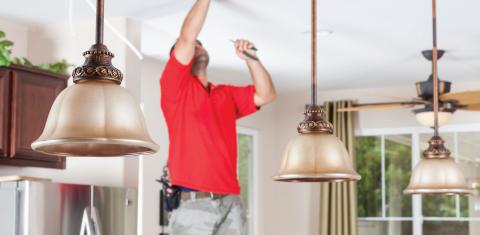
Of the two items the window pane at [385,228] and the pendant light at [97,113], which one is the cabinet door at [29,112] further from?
the window pane at [385,228]

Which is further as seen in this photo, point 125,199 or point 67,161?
point 67,161

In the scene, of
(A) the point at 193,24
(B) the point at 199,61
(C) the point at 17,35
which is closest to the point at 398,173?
(C) the point at 17,35

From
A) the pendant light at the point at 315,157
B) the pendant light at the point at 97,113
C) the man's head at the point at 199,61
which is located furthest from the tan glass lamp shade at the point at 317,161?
the man's head at the point at 199,61

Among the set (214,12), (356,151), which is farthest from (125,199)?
(356,151)

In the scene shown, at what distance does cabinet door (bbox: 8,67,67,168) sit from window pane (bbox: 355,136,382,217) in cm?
380

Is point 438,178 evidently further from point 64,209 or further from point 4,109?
point 4,109

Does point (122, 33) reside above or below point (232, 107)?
above

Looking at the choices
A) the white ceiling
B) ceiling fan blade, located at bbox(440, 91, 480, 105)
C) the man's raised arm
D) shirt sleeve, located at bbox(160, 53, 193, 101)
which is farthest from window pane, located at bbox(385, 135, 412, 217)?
the man's raised arm

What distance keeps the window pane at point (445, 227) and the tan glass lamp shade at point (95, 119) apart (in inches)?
235

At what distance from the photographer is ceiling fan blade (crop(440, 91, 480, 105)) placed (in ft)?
17.2

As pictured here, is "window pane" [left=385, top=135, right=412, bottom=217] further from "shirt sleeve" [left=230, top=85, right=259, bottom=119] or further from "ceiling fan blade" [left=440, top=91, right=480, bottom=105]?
"shirt sleeve" [left=230, top=85, right=259, bottom=119]

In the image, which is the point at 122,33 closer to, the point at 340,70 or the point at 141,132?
the point at 340,70

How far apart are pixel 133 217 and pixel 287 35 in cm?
173

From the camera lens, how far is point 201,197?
10.7ft
